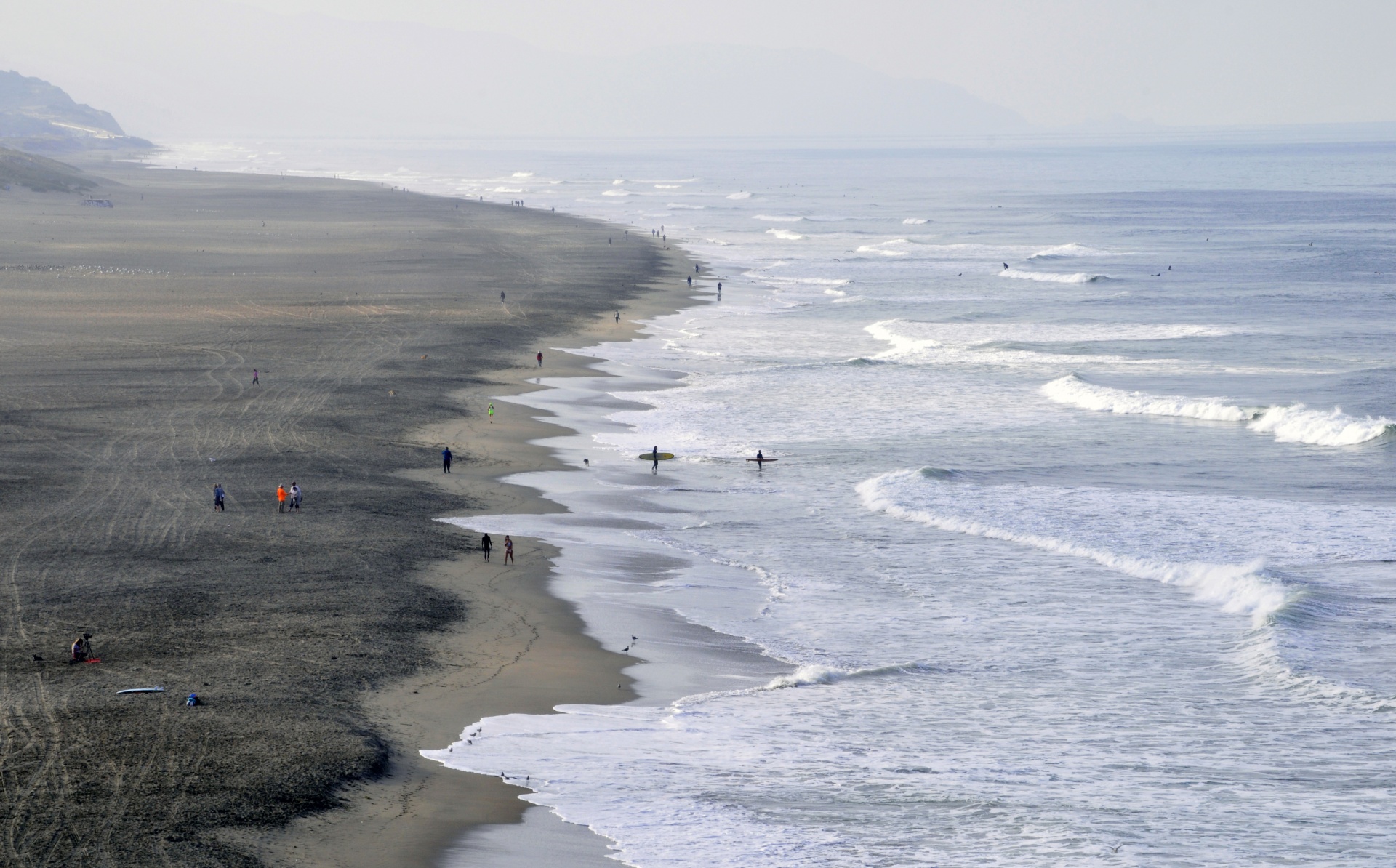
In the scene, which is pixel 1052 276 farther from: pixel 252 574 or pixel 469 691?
pixel 469 691

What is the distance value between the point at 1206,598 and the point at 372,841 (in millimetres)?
17281

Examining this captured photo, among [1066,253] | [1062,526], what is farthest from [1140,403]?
[1066,253]

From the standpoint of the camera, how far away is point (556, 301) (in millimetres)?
67125

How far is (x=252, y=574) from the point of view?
83.8 feet

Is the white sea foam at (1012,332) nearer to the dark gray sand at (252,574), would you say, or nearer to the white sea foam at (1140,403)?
the white sea foam at (1140,403)

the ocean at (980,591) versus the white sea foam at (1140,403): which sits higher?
Result: the white sea foam at (1140,403)

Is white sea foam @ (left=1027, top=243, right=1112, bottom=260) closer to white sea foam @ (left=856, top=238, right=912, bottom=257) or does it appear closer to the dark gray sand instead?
white sea foam @ (left=856, top=238, right=912, bottom=257)

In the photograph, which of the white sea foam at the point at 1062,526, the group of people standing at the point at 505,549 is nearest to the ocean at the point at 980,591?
the white sea foam at the point at 1062,526

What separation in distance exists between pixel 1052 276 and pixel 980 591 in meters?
59.2

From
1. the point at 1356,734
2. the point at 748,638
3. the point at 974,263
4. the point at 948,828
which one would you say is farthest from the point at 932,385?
the point at 974,263

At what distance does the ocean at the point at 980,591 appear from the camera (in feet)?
56.7

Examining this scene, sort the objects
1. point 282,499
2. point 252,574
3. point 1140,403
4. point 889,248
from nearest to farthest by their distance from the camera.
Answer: point 252,574
point 282,499
point 1140,403
point 889,248

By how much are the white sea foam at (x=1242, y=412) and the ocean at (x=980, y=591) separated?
0.15m

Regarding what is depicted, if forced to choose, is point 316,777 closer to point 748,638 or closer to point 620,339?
point 748,638
